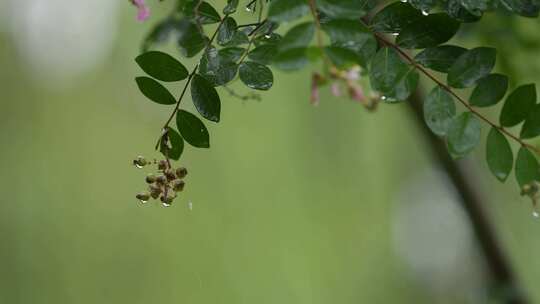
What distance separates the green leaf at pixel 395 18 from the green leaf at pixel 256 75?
0.08 metres

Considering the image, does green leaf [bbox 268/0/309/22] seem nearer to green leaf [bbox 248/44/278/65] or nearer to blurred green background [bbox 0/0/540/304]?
green leaf [bbox 248/44/278/65]

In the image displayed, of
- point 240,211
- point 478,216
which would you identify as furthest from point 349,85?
point 240,211

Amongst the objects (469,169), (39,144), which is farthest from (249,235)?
(469,169)

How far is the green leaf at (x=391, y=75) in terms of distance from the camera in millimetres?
509

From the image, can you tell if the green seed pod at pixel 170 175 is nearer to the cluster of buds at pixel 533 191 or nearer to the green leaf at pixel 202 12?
the green leaf at pixel 202 12

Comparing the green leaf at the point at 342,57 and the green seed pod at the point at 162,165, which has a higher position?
the green leaf at the point at 342,57

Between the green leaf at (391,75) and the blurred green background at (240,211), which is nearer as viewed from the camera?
the green leaf at (391,75)

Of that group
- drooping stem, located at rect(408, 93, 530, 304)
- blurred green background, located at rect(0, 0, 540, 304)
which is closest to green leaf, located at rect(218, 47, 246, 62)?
drooping stem, located at rect(408, 93, 530, 304)

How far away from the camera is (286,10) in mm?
435

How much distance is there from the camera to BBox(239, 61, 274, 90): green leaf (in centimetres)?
55

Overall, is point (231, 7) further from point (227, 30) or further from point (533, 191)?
point (533, 191)

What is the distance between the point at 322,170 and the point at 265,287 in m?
0.44

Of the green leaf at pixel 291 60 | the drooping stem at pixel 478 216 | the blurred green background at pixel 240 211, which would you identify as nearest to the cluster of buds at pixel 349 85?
the green leaf at pixel 291 60

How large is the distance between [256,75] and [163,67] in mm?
70
